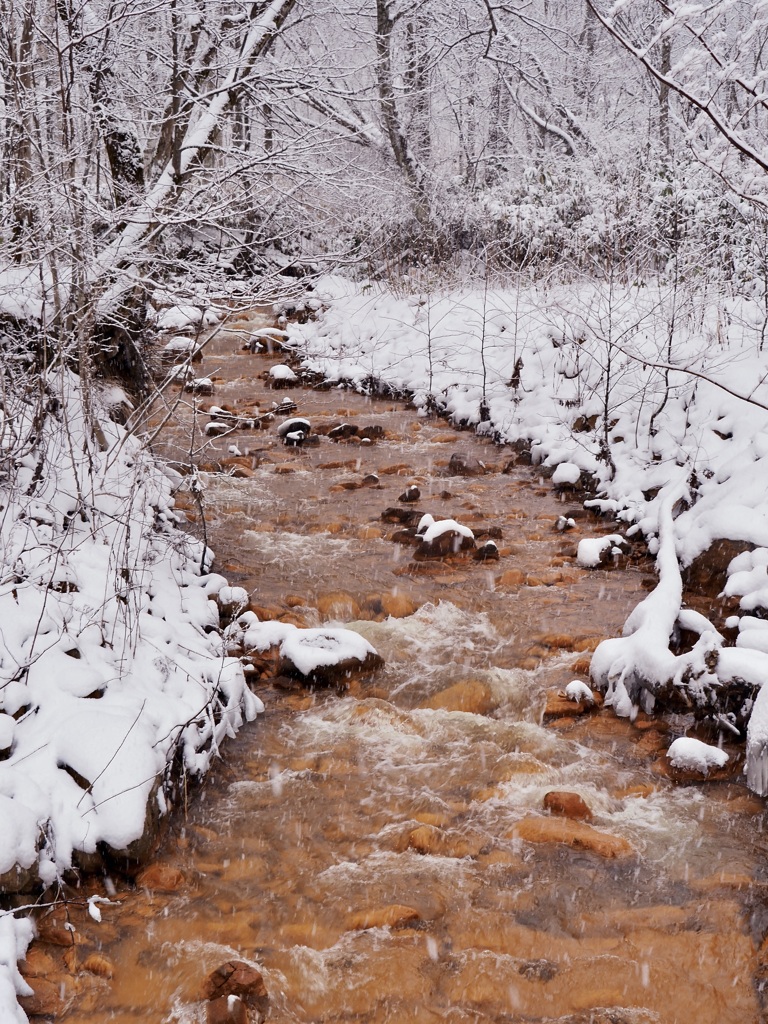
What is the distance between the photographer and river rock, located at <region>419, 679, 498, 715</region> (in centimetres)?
491

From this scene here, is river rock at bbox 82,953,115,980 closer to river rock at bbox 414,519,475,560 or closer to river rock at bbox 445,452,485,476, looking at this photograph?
river rock at bbox 414,519,475,560

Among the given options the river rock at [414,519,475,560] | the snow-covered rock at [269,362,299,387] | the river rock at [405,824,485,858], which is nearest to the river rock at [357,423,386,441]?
the snow-covered rock at [269,362,299,387]

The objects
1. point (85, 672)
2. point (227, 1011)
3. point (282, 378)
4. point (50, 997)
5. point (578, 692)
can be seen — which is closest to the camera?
point (227, 1011)

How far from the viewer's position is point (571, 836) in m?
3.82

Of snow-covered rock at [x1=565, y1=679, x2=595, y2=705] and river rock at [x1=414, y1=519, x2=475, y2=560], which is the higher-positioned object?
river rock at [x1=414, y1=519, x2=475, y2=560]

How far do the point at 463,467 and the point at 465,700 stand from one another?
4353 mm

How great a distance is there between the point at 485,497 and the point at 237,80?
14.8 ft

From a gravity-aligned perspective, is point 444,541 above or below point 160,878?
above

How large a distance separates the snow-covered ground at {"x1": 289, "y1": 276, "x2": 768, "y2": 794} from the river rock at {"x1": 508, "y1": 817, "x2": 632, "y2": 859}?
2.89 feet

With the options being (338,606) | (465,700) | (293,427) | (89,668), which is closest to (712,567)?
(465,700)

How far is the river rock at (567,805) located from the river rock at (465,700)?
0.91 m

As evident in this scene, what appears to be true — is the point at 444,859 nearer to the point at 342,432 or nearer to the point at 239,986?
the point at 239,986

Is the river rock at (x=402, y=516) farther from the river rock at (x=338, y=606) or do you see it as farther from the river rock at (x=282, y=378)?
the river rock at (x=282, y=378)

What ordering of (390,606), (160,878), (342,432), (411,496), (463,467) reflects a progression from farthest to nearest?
(342,432), (463,467), (411,496), (390,606), (160,878)
